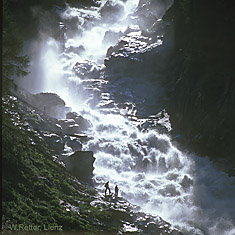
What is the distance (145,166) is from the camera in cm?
4075

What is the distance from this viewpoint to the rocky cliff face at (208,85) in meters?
39.5

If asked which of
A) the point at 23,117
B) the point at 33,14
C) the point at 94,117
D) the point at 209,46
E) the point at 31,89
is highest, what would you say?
the point at 33,14

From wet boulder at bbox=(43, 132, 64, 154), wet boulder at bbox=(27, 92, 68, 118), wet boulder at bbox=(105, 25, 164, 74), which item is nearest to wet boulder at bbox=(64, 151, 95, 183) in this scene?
wet boulder at bbox=(43, 132, 64, 154)

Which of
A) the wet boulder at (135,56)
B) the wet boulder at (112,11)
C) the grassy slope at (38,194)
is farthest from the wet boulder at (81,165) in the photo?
the wet boulder at (112,11)

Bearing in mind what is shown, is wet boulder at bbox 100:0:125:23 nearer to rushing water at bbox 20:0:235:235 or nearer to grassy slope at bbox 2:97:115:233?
rushing water at bbox 20:0:235:235

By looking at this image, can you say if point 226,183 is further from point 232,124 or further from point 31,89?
point 31,89

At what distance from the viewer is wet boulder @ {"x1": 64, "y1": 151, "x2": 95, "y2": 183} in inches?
1248

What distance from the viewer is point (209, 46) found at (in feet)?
147

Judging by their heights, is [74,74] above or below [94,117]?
above

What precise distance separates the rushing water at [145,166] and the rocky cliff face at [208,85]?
7.09 ft

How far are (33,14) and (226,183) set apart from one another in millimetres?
61886

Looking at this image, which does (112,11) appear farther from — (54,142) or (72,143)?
(54,142)

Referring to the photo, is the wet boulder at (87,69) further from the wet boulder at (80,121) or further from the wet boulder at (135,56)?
the wet boulder at (80,121)

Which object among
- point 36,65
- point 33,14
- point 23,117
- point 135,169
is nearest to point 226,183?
point 135,169
